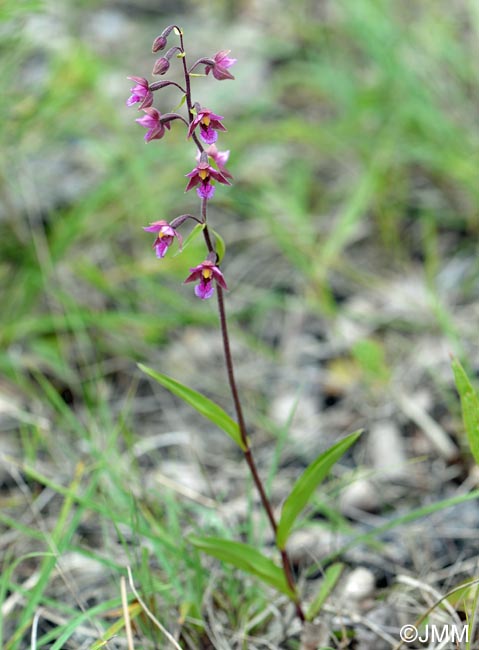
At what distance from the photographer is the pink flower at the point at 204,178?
160 cm

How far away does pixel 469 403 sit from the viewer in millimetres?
1754

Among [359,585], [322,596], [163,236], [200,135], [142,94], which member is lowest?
[359,585]

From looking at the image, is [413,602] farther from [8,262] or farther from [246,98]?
[246,98]

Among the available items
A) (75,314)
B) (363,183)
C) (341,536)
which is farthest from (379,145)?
(341,536)

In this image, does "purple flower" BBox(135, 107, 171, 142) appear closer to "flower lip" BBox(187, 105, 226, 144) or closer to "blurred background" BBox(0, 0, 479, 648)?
"flower lip" BBox(187, 105, 226, 144)

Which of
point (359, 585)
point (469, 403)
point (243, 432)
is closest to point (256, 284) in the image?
point (359, 585)

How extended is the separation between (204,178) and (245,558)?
3.09ft

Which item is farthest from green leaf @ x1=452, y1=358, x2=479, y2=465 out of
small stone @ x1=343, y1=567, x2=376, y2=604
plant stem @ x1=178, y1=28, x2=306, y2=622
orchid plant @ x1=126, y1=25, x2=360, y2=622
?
small stone @ x1=343, y1=567, x2=376, y2=604

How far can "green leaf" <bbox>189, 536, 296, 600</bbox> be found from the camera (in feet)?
6.03

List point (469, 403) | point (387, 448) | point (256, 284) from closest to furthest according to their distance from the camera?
point (469, 403)
point (387, 448)
point (256, 284)

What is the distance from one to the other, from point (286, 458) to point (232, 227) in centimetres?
153

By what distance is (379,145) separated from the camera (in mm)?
3787

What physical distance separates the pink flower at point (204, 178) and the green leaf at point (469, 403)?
671 millimetres

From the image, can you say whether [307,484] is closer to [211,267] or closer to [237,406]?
[237,406]
